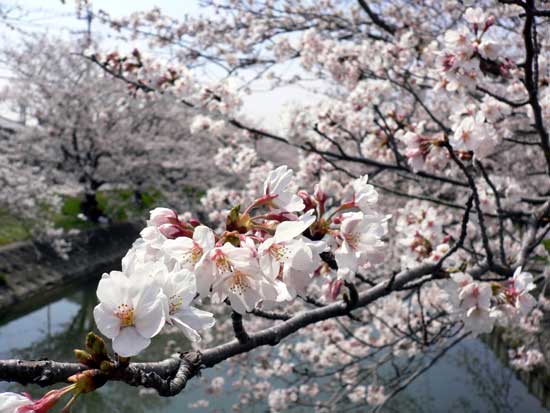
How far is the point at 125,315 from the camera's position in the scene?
835mm

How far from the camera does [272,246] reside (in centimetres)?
98

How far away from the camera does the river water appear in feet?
20.9

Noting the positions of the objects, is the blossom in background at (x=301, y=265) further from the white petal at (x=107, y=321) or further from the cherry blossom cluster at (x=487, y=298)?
the cherry blossom cluster at (x=487, y=298)

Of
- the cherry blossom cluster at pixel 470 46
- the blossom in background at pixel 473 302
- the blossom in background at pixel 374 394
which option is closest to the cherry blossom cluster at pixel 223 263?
the blossom in background at pixel 473 302

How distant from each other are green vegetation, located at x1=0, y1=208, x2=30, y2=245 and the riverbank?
0.31 meters

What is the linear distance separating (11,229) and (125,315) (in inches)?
475

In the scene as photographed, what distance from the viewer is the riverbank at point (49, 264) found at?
908cm

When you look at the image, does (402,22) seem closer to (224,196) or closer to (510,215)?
(224,196)

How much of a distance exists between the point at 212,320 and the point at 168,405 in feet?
20.4

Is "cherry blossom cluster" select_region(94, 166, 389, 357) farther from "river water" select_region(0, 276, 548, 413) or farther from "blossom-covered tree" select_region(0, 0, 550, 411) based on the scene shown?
"river water" select_region(0, 276, 548, 413)

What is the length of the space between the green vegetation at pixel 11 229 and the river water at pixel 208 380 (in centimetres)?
225

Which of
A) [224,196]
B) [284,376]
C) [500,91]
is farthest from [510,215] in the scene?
[224,196]

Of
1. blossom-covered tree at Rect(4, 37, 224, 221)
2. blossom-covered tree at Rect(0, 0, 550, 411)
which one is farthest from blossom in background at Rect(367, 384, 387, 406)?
blossom-covered tree at Rect(4, 37, 224, 221)

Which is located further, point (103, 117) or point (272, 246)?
point (103, 117)
